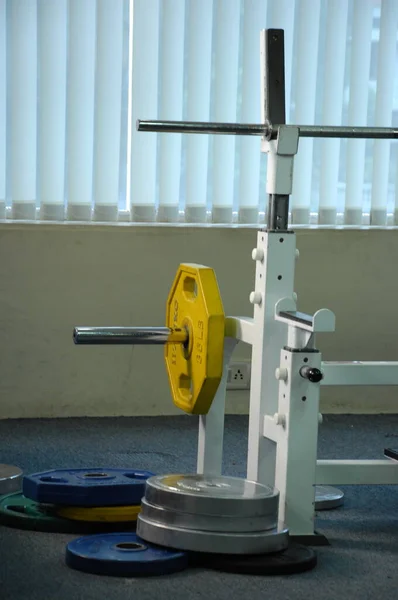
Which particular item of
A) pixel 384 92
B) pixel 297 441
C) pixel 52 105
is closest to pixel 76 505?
pixel 297 441

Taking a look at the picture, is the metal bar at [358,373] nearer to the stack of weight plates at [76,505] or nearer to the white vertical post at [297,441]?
the white vertical post at [297,441]

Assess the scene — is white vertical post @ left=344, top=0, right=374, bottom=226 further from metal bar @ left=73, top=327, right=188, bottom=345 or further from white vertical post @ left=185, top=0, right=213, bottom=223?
metal bar @ left=73, top=327, right=188, bottom=345

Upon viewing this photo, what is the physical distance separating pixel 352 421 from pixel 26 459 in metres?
1.28

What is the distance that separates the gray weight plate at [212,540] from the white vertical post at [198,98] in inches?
68.3

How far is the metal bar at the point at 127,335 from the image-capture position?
2.40 meters

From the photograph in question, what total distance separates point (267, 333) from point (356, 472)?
0.39m

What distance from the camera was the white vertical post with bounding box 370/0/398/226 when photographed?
372cm

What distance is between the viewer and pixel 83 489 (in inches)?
90.7

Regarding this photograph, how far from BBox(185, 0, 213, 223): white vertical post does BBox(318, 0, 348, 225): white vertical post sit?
0.43 m

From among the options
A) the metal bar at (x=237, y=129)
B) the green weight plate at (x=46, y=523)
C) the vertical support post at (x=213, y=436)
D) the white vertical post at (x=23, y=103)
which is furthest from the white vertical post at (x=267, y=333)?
the white vertical post at (x=23, y=103)

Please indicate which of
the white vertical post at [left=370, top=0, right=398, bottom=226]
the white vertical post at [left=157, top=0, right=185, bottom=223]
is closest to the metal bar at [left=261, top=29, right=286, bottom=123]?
the white vertical post at [left=157, top=0, right=185, bottom=223]

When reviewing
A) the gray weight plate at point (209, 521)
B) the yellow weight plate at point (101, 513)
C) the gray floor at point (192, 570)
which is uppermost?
the gray weight plate at point (209, 521)

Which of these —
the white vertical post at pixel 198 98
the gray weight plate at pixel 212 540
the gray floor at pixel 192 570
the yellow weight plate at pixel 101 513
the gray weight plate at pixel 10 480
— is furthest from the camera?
the white vertical post at pixel 198 98

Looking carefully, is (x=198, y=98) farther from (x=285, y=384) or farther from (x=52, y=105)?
(x=285, y=384)
